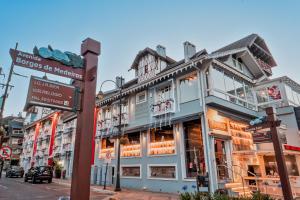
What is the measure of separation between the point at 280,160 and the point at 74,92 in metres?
6.03

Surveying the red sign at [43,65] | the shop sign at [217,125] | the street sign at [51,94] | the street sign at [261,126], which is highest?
the shop sign at [217,125]

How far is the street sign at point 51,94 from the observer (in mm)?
4246

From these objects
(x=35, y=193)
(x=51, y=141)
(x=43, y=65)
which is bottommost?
(x=35, y=193)

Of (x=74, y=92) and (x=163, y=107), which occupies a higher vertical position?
(x=163, y=107)

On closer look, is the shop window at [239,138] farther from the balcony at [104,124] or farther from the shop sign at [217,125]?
the balcony at [104,124]

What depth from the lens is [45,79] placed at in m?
4.50

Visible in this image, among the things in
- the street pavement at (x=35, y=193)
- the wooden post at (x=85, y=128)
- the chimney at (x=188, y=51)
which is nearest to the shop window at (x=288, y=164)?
the chimney at (x=188, y=51)

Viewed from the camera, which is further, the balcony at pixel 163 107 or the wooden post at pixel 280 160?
the balcony at pixel 163 107

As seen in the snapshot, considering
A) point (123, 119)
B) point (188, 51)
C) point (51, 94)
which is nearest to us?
point (51, 94)

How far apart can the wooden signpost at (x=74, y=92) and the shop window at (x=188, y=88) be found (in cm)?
1015

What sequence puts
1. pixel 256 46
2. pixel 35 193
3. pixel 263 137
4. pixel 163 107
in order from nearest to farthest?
pixel 263 137 → pixel 35 193 → pixel 163 107 → pixel 256 46

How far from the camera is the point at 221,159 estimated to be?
13.7 metres

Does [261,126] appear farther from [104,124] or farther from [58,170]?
[58,170]

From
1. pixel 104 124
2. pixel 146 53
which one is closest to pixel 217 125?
pixel 146 53
